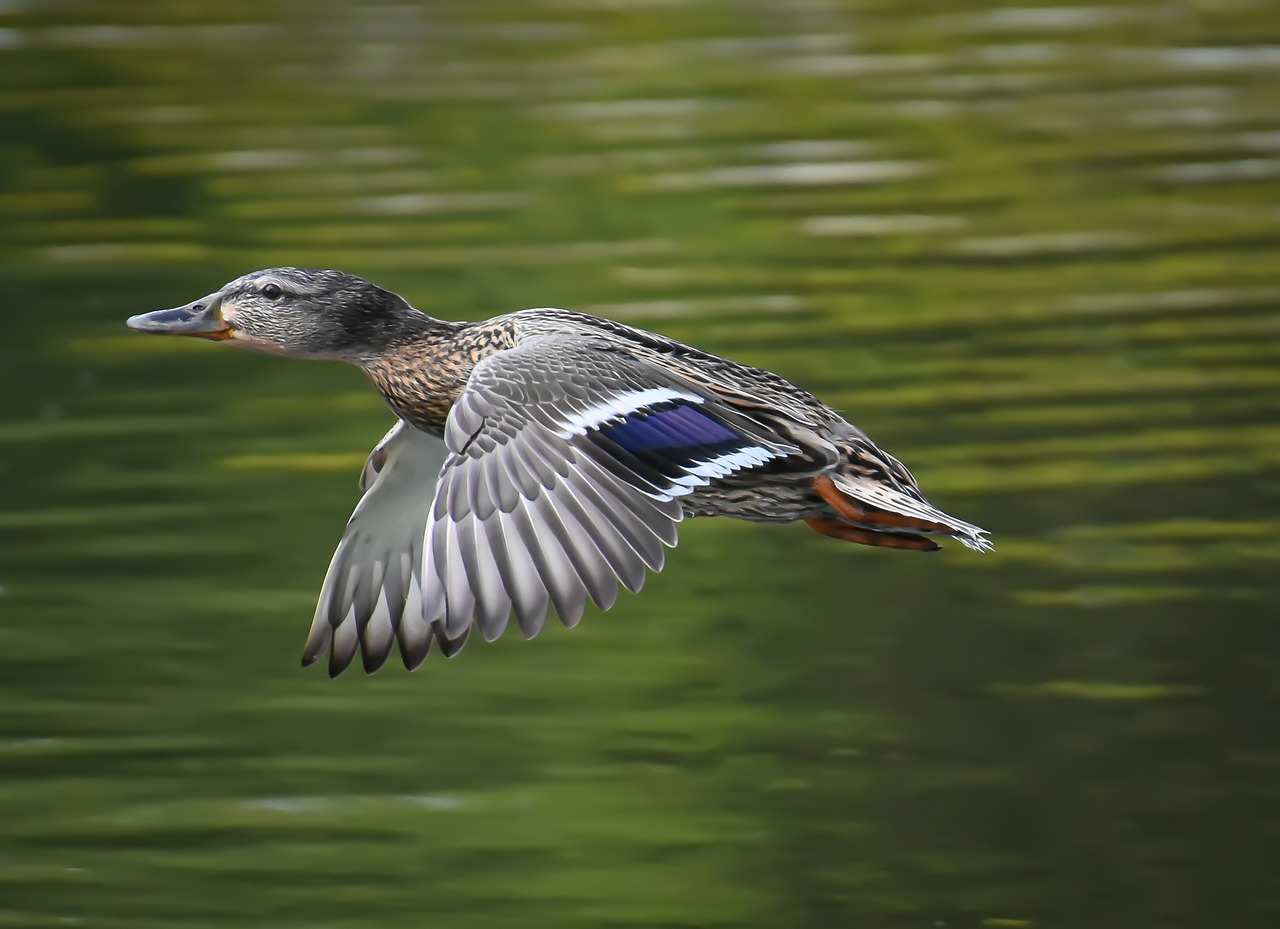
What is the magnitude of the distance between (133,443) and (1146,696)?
5.42 m

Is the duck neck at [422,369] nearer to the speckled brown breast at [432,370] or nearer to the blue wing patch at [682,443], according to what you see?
the speckled brown breast at [432,370]

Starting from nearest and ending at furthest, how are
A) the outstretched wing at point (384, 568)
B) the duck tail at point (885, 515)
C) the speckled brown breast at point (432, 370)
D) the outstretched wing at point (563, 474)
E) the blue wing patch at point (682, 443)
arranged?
the outstretched wing at point (563, 474), the blue wing patch at point (682, 443), the duck tail at point (885, 515), the speckled brown breast at point (432, 370), the outstretched wing at point (384, 568)

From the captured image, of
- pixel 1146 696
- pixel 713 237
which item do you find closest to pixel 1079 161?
pixel 713 237

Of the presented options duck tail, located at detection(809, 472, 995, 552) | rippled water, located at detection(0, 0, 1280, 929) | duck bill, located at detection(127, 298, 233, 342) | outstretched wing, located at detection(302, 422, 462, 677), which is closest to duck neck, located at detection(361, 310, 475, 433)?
outstretched wing, located at detection(302, 422, 462, 677)

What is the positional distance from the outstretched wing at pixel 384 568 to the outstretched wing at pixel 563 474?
3.07 ft

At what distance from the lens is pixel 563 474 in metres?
7.02

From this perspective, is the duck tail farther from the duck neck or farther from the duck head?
the duck head

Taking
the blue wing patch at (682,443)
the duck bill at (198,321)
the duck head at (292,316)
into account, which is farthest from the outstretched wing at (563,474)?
the duck bill at (198,321)

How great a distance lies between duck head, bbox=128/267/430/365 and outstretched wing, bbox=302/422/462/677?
1.19ft

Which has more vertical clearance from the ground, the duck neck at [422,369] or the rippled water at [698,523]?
the duck neck at [422,369]

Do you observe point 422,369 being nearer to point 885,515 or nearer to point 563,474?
point 563,474

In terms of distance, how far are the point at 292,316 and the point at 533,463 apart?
1.67 metres

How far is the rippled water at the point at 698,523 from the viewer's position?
9.26 meters

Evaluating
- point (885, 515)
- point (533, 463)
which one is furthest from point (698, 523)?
point (533, 463)
